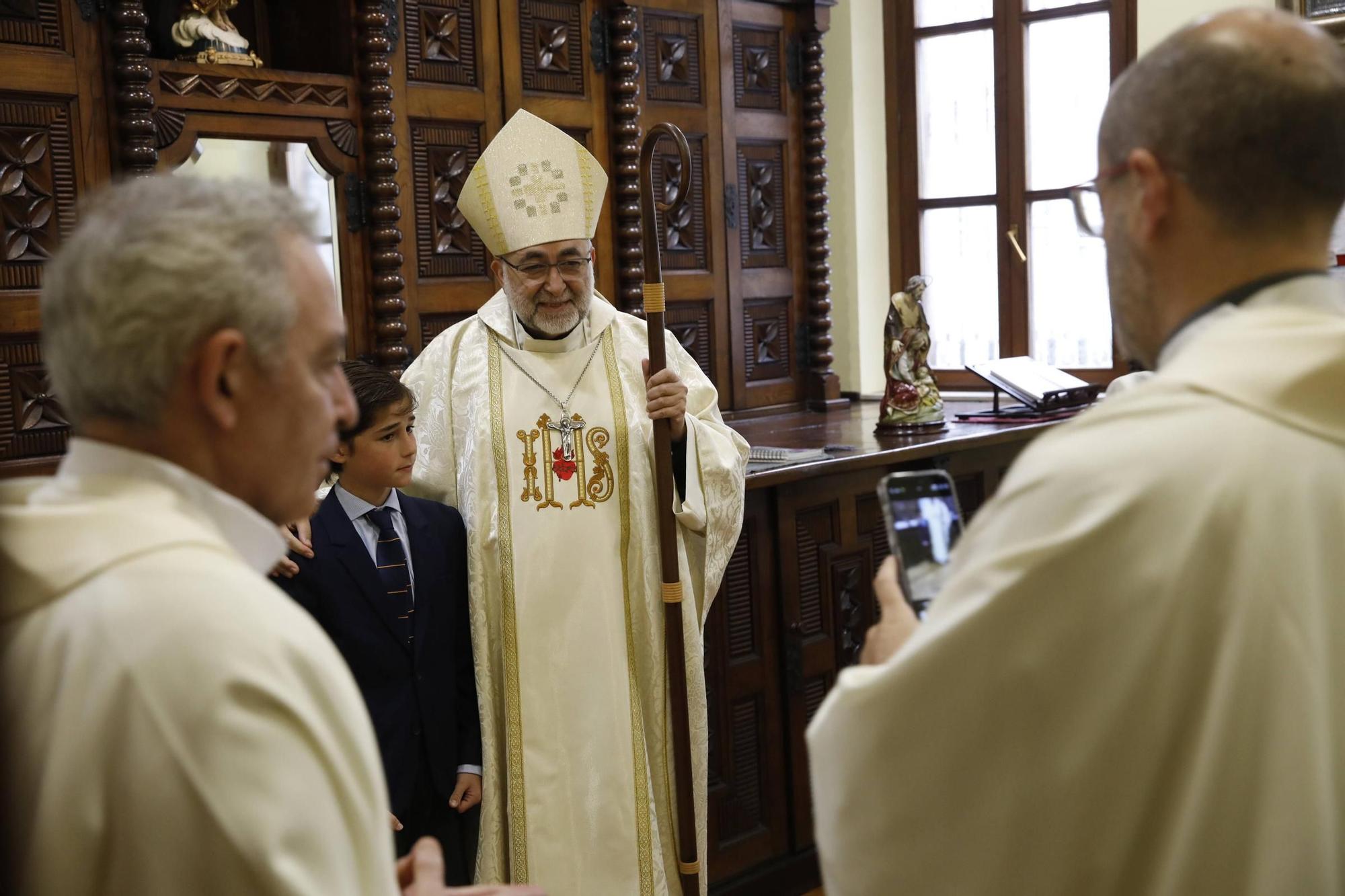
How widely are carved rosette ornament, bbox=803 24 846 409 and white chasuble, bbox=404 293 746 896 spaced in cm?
251

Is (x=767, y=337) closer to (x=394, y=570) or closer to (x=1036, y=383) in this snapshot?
(x=1036, y=383)

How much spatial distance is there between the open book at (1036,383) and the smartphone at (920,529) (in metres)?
3.79

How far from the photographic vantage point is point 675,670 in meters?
3.45

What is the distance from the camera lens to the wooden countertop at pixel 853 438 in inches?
167

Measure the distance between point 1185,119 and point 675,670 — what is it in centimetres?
222

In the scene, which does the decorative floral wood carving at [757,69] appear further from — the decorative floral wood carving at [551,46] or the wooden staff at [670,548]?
the wooden staff at [670,548]

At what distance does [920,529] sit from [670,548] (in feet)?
5.56

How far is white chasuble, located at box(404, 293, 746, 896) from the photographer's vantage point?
3.38m

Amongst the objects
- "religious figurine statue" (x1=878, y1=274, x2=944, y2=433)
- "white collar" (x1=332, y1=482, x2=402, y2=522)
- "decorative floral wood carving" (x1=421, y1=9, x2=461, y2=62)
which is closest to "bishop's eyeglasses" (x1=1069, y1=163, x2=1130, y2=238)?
"white collar" (x1=332, y1=482, x2=402, y2=522)

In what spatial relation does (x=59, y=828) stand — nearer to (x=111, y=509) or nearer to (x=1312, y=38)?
(x=111, y=509)

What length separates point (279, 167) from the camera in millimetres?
4238

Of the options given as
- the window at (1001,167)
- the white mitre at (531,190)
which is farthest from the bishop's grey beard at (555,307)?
the window at (1001,167)

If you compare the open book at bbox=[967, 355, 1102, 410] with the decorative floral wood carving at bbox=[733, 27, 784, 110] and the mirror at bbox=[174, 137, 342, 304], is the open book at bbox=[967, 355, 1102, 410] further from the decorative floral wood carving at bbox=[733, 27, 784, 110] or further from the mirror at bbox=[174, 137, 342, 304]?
the mirror at bbox=[174, 137, 342, 304]

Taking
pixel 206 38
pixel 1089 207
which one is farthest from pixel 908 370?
pixel 1089 207
